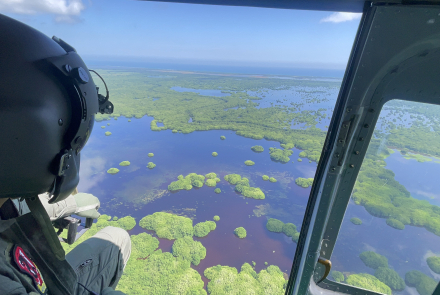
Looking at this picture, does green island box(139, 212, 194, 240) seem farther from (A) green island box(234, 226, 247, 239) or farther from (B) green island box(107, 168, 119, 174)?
(B) green island box(107, 168, 119, 174)

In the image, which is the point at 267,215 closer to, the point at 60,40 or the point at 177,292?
the point at 177,292

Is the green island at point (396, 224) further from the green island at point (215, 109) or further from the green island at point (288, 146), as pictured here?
the green island at point (288, 146)

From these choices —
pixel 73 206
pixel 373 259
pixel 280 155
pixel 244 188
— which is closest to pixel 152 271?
pixel 244 188

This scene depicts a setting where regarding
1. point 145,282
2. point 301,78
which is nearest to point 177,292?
point 145,282

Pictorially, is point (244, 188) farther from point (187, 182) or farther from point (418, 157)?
point (418, 157)

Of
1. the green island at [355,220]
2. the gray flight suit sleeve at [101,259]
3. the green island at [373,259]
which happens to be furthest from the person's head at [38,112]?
the green island at [373,259]

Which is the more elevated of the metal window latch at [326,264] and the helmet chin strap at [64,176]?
the helmet chin strap at [64,176]

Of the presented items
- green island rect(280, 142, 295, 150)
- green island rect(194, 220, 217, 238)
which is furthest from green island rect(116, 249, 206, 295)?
green island rect(280, 142, 295, 150)
